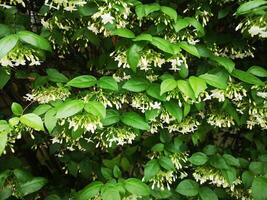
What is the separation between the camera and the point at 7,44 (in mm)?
1252

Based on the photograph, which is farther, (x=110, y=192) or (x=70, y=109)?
(x=110, y=192)

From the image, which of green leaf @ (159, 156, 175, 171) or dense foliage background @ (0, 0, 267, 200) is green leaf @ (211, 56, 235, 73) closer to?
dense foliage background @ (0, 0, 267, 200)

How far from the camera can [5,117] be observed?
1838mm

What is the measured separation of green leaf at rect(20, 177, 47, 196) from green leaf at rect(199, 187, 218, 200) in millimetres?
726

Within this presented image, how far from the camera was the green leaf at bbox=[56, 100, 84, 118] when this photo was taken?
4.02 feet

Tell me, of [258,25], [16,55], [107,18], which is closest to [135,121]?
[107,18]

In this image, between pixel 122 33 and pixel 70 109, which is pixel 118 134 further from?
pixel 122 33

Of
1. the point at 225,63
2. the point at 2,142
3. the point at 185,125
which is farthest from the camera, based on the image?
the point at 185,125

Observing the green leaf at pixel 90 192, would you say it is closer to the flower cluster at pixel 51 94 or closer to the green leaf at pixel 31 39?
the flower cluster at pixel 51 94

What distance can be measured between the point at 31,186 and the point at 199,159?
2.49 ft

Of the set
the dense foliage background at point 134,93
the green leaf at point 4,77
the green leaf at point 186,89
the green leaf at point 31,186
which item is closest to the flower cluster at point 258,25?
the dense foliage background at point 134,93

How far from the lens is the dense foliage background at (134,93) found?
138cm

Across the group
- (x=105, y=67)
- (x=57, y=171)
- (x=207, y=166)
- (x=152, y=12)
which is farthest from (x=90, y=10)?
(x=57, y=171)

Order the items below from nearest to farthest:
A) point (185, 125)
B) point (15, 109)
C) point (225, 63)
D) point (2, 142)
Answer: point (2, 142)
point (15, 109)
point (225, 63)
point (185, 125)
